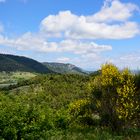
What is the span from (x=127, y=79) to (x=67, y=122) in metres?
2.99

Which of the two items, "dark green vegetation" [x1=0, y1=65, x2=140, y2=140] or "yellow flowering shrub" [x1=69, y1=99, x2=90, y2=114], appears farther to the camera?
"yellow flowering shrub" [x1=69, y1=99, x2=90, y2=114]

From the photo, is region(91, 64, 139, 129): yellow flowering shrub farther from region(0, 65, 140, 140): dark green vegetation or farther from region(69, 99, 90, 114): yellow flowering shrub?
region(69, 99, 90, 114): yellow flowering shrub

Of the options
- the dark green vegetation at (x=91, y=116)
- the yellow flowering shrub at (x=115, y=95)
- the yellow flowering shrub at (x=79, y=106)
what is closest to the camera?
the dark green vegetation at (x=91, y=116)

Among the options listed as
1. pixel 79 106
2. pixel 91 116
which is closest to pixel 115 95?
pixel 91 116

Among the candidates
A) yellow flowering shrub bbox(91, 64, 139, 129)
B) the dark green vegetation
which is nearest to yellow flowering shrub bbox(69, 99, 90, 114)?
the dark green vegetation

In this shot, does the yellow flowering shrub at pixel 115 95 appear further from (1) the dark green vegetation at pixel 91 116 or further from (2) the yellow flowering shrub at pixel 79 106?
(2) the yellow flowering shrub at pixel 79 106

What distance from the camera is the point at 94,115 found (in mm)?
15945

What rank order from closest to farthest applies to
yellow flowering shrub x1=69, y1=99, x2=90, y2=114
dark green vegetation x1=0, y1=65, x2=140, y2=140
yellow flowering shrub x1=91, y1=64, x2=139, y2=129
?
dark green vegetation x1=0, y1=65, x2=140, y2=140, yellow flowering shrub x1=91, y1=64, x2=139, y2=129, yellow flowering shrub x1=69, y1=99, x2=90, y2=114

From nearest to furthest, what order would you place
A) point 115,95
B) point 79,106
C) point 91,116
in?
point 115,95, point 91,116, point 79,106

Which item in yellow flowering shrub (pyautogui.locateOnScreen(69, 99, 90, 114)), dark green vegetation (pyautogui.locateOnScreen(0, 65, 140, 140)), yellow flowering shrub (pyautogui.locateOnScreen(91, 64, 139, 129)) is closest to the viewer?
dark green vegetation (pyautogui.locateOnScreen(0, 65, 140, 140))

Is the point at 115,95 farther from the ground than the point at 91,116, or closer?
farther from the ground

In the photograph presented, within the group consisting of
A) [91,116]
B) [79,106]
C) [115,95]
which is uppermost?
[115,95]

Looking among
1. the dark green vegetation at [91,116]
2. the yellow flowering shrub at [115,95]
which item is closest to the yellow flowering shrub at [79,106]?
the dark green vegetation at [91,116]

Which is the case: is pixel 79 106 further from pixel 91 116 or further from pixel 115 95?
pixel 115 95
